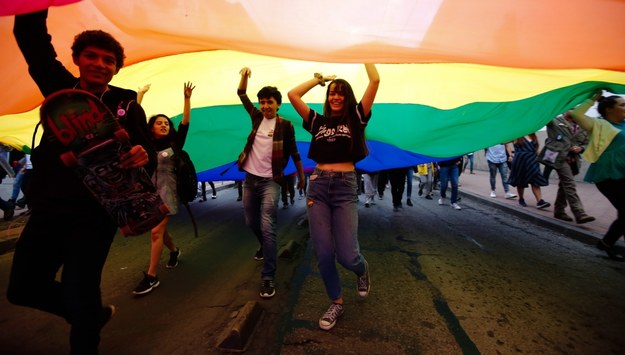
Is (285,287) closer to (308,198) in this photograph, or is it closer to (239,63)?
(308,198)

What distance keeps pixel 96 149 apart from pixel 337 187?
4.70ft

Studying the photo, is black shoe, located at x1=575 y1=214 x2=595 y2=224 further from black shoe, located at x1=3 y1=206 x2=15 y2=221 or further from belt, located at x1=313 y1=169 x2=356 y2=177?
black shoe, located at x1=3 y1=206 x2=15 y2=221

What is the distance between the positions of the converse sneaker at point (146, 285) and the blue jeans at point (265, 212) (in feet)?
3.56

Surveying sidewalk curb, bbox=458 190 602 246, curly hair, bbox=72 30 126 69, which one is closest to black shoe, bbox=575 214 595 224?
sidewalk curb, bbox=458 190 602 246

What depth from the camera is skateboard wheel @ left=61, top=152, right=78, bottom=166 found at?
129 centimetres

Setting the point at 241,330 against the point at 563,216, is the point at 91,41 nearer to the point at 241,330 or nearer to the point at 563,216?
the point at 241,330

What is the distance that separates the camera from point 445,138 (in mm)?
4164

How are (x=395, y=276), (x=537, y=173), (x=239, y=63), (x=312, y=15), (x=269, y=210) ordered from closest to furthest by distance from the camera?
(x=312, y=15)
(x=269, y=210)
(x=395, y=276)
(x=239, y=63)
(x=537, y=173)

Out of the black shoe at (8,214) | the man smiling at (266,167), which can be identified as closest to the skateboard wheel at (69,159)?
the man smiling at (266,167)

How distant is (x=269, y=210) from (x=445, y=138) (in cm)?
282

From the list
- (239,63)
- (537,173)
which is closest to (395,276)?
(239,63)

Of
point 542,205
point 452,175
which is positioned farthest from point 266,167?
point 542,205

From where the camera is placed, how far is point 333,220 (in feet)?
7.23

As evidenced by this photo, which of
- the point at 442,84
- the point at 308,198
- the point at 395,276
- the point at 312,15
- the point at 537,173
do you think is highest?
the point at 312,15
